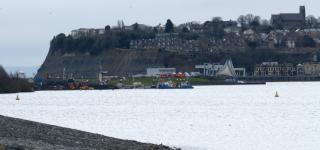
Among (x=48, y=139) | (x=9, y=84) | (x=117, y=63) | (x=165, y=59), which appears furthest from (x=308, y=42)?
(x=48, y=139)

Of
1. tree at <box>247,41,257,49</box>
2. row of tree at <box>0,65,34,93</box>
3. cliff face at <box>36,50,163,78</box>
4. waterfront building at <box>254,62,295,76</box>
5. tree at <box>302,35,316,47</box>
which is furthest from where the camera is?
tree at <box>302,35,316,47</box>

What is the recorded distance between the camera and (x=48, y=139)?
20.3 m

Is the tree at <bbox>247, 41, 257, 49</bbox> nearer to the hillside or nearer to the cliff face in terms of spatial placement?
the hillside

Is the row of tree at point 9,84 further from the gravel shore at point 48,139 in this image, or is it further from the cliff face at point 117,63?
the cliff face at point 117,63

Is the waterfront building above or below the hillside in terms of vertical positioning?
below

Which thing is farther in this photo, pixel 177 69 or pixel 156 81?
pixel 177 69

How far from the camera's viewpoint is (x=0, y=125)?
891 inches

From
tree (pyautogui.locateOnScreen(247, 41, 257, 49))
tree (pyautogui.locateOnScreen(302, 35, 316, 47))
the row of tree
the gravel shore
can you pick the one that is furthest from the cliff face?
the gravel shore

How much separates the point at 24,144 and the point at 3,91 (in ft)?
265

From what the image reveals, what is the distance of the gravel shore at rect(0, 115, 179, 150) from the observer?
1835 cm

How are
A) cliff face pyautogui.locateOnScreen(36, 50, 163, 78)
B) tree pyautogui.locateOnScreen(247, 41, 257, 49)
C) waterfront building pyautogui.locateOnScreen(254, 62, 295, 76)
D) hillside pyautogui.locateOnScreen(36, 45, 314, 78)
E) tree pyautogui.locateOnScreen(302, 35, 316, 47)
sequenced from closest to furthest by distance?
hillside pyautogui.locateOnScreen(36, 45, 314, 78), waterfront building pyautogui.locateOnScreen(254, 62, 295, 76), cliff face pyautogui.locateOnScreen(36, 50, 163, 78), tree pyautogui.locateOnScreen(247, 41, 257, 49), tree pyautogui.locateOnScreen(302, 35, 316, 47)

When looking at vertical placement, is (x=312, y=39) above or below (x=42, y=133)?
above

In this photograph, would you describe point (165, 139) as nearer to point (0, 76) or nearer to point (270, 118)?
point (270, 118)

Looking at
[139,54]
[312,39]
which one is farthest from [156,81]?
[312,39]
